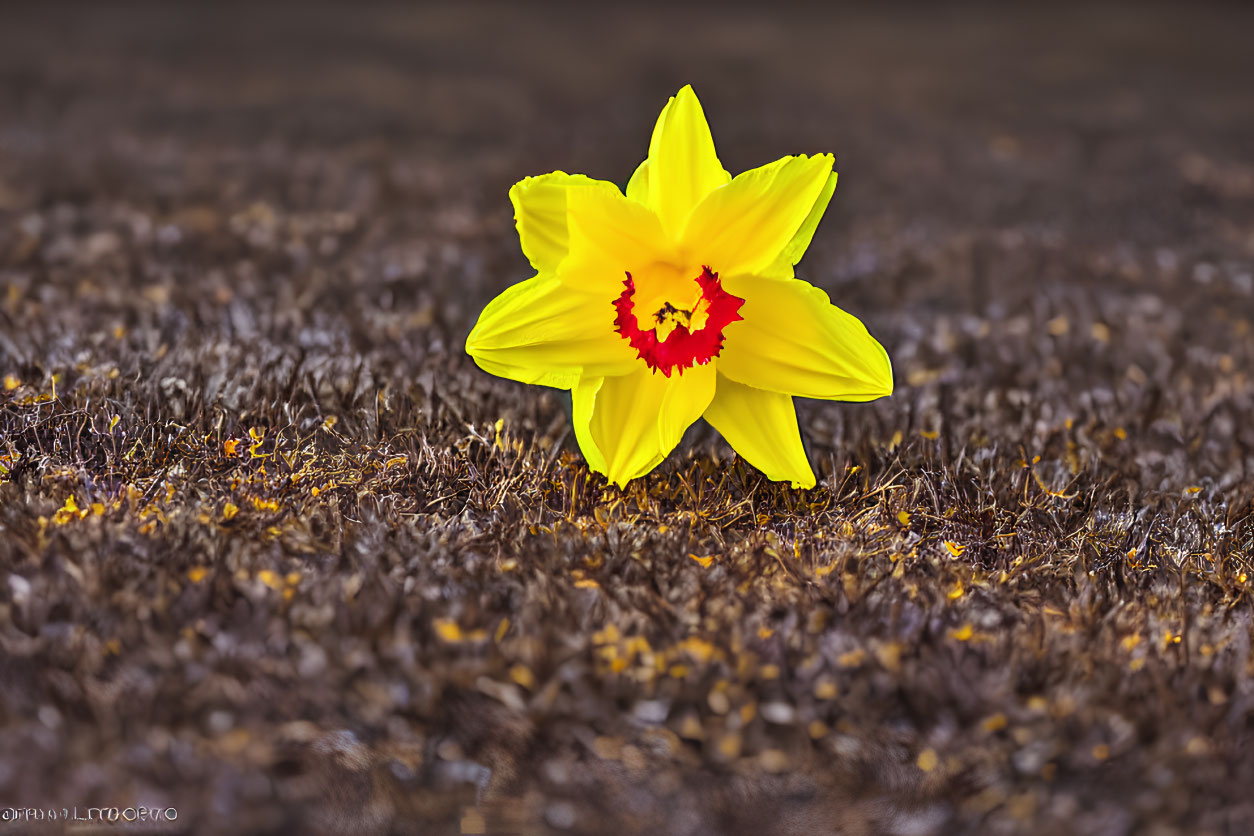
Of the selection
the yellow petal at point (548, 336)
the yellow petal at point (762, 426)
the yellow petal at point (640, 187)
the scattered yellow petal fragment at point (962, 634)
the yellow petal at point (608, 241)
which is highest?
the yellow petal at point (640, 187)

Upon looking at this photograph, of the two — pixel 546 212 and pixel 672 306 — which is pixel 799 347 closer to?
pixel 672 306

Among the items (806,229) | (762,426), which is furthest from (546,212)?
(762,426)

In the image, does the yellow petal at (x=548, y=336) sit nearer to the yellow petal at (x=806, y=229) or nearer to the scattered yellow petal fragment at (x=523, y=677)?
the yellow petal at (x=806, y=229)

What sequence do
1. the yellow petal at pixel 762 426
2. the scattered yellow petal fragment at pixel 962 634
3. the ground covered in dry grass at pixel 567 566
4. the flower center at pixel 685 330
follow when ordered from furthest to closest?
the yellow petal at pixel 762 426
the flower center at pixel 685 330
the scattered yellow petal fragment at pixel 962 634
the ground covered in dry grass at pixel 567 566

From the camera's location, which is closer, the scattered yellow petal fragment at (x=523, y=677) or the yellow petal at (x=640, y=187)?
the scattered yellow petal fragment at (x=523, y=677)

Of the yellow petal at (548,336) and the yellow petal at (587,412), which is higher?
the yellow petal at (548,336)

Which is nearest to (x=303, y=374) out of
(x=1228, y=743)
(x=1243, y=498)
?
(x=1228, y=743)

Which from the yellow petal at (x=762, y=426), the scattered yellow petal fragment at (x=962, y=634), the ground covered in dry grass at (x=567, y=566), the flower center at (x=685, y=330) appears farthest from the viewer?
the yellow petal at (x=762, y=426)

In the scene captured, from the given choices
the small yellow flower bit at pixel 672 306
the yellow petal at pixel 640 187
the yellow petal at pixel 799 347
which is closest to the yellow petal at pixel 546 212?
the small yellow flower bit at pixel 672 306

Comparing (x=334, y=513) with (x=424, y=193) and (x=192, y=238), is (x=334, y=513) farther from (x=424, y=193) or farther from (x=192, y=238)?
(x=424, y=193)
